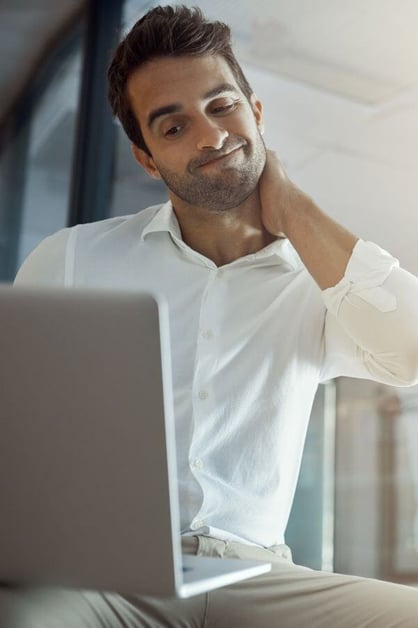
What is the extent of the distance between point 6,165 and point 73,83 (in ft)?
1.57

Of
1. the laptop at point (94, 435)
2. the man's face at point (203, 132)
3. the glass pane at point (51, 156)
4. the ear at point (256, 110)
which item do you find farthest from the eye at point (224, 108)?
the glass pane at point (51, 156)

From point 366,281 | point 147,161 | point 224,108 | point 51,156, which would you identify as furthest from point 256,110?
point 51,156

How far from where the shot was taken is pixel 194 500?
1511 millimetres

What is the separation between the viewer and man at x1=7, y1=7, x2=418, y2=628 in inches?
60.1

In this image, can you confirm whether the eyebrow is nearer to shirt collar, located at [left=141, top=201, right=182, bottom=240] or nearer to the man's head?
the man's head

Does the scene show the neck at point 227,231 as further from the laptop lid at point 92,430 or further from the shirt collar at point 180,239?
the laptop lid at point 92,430

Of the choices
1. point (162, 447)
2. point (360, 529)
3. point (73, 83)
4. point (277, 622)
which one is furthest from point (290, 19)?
point (162, 447)

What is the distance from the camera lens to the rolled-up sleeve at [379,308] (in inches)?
60.1

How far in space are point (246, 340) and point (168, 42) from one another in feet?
2.07

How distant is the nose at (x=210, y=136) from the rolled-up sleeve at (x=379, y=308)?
34 cm

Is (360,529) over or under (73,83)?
under

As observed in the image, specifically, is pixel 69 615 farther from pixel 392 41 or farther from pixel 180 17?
pixel 392 41

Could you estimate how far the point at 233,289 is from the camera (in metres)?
1.71

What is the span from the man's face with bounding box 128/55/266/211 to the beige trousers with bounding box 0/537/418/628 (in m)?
0.73
